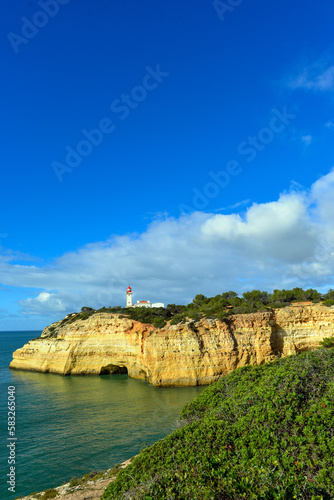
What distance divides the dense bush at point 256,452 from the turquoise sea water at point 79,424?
287 inches

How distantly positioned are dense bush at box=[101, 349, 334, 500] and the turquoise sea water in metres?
7.30

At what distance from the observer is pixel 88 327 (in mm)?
39344

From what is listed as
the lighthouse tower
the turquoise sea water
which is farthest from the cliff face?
the lighthouse tower

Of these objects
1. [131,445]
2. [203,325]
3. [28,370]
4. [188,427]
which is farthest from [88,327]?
[188,427]

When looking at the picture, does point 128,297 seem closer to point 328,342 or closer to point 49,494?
point 328,342

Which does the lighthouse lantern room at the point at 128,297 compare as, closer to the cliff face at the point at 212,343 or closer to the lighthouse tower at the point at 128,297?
the lighthouse tower at the point at 128,297

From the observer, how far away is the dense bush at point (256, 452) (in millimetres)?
6523

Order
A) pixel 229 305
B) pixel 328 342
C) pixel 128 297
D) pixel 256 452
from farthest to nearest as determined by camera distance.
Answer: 1. pixel 128 297
2. pixel 229 305
3. pixel 328 342
4. pixel 256 452

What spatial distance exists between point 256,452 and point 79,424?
1636cm

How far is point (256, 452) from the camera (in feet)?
25.3

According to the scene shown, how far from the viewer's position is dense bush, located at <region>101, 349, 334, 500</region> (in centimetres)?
652

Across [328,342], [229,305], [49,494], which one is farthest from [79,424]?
[229,305]

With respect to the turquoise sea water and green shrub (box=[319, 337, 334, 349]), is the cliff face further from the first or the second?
green shrub (box=[319, 337, 334, 349])

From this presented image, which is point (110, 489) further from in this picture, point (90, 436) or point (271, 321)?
point (271, 321)
